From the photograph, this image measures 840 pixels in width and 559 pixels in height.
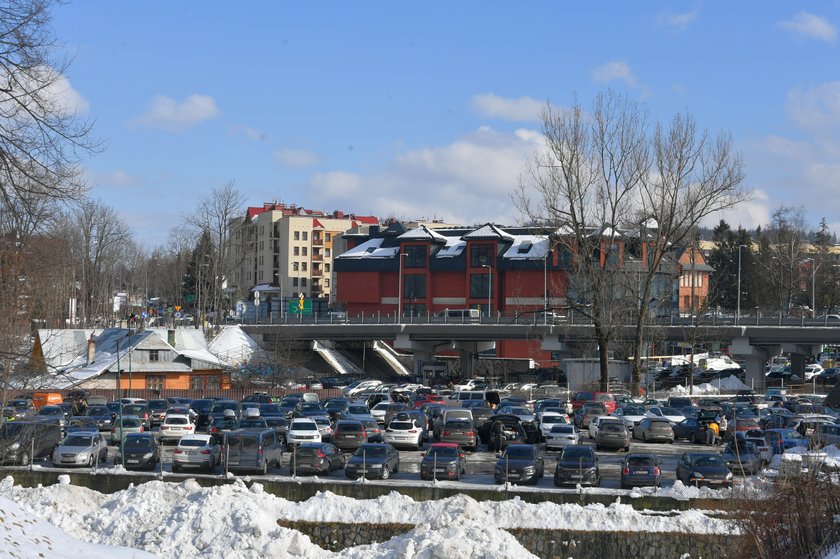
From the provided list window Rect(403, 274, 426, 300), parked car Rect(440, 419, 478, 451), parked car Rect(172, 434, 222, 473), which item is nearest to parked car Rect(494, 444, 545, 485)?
parked car Rect(440, 419, 478, 451)

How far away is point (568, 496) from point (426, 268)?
216ft

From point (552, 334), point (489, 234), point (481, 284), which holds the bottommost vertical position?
point (552, 334)

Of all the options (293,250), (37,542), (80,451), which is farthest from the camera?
(293,250)

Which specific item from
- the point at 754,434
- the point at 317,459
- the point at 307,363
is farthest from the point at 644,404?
the point at 307,363

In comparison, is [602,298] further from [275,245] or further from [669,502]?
[275,245]

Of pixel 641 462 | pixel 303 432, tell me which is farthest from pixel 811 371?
pixel 641 462

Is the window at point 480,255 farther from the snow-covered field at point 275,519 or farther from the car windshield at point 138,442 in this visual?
the snow-covered field at point 275,519

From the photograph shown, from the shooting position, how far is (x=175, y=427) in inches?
1651

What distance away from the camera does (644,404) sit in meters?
52.9

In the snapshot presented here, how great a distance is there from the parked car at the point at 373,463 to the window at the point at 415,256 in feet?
202

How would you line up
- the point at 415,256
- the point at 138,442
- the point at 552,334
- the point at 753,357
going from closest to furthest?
the point at 138,442, the point at 753,357, the point at 552,334, the point at 415,256

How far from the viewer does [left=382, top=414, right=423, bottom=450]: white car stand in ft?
131

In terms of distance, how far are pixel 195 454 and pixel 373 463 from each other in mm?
6236

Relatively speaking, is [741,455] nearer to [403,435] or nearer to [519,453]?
[519,453]
